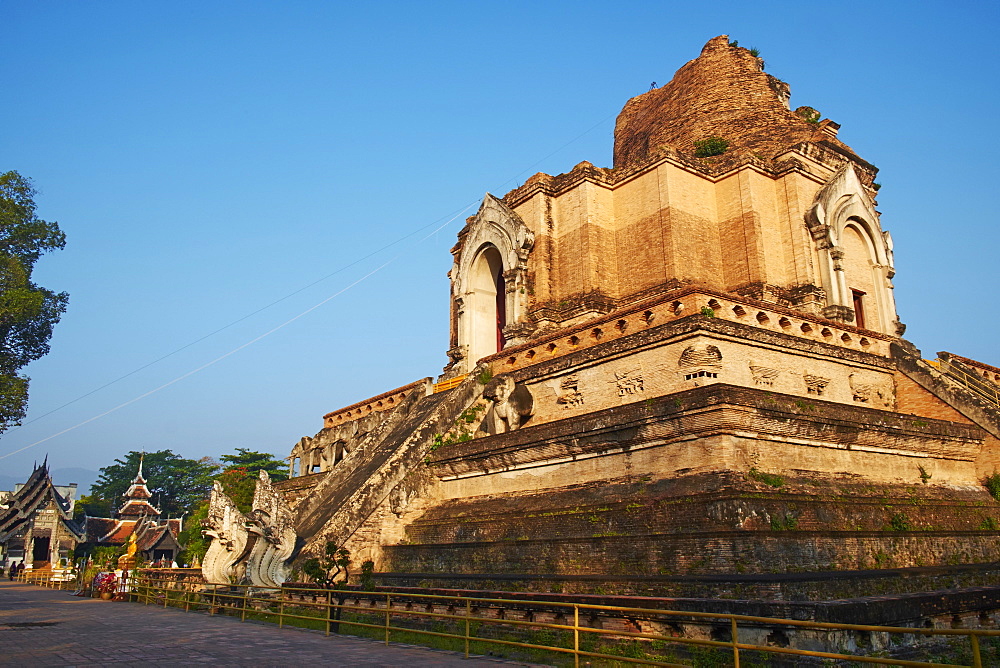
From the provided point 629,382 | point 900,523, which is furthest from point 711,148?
point 900,523

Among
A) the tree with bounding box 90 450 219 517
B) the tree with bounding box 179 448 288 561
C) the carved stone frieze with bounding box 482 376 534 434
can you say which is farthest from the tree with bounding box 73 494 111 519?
the carved stone frieze with bounding box 482 376 534 434

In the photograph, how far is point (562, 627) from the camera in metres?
7.55

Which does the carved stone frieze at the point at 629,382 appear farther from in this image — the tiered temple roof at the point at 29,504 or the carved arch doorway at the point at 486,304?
the tiered temple roof at the point at 29,504

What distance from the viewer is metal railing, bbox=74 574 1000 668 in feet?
20.5

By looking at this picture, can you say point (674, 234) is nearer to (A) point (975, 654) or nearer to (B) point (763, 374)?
(B) point (763, 374)

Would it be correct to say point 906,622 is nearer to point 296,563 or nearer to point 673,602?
point 673,602

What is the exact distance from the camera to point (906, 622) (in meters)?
7.67

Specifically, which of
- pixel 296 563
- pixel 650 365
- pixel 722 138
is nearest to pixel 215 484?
pixel 296 563

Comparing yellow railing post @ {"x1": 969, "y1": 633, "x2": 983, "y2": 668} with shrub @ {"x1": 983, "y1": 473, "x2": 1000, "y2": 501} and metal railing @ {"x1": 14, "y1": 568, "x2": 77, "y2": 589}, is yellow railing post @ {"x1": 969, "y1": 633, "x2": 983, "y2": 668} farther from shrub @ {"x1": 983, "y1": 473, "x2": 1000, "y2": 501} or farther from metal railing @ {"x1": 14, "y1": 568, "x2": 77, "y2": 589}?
metal railing @ {"x1": 14, "y1": 568, "x2": 77, "y2": 589}

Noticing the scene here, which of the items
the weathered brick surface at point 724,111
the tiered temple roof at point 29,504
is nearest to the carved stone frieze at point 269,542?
the weathered brick surface at point 724,111

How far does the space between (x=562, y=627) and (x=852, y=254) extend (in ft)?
52.8

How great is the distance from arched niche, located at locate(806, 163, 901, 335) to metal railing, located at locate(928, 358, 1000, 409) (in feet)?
7.17

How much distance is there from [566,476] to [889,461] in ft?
16.7

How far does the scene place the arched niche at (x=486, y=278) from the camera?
20.7m
